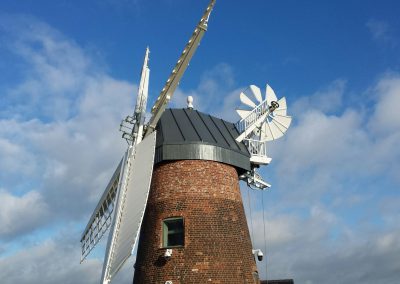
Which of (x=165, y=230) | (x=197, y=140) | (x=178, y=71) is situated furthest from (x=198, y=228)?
(x=178, y=71)

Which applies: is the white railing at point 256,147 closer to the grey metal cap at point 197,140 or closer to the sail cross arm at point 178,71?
the grey metal cap at point 197,140

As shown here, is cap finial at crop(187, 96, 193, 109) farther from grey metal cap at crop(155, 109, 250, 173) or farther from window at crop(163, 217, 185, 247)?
window at crop(163, 217, 185, 247)

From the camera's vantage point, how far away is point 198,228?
1780cm

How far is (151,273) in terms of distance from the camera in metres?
17.8

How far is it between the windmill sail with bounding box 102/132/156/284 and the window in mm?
2075

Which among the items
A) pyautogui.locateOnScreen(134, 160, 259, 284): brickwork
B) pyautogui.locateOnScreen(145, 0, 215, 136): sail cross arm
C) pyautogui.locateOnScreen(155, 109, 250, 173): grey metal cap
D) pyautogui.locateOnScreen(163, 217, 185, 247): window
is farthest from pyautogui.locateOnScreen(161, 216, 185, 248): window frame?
pyautogui.locateOnScreen(145, 0, 215, 136): sail cross arm

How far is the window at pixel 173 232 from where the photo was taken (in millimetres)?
17969

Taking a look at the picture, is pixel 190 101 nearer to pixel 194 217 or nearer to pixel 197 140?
pixel 197 140

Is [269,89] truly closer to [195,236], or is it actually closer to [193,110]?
[193,110]

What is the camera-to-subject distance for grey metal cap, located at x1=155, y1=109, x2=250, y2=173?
62.5ft

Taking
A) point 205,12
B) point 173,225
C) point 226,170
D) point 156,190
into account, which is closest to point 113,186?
point 156,190

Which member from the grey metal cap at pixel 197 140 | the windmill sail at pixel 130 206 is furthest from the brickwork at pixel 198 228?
the windmill sail at pixel 130 206

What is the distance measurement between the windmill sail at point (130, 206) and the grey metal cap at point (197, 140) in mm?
1315

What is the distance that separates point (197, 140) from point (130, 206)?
4.30m
